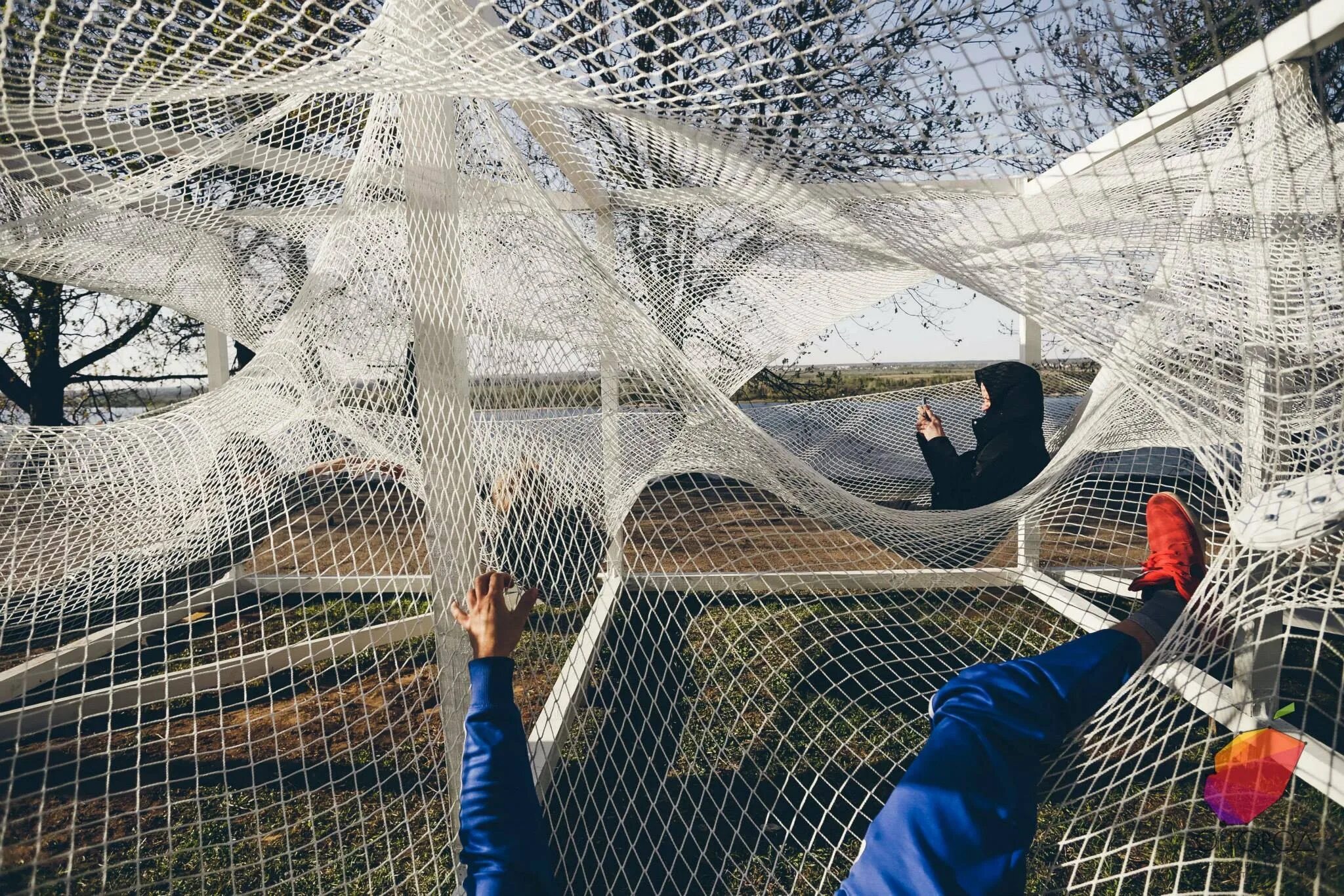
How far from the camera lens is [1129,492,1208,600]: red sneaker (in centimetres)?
154

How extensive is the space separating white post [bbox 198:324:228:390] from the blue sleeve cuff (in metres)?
2.37

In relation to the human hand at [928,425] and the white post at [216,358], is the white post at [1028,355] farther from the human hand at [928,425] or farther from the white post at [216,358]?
the white post at [216,358]

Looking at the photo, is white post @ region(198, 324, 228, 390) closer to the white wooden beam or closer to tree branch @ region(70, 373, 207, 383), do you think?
tree branch @ region(70, 373, 207, 383)

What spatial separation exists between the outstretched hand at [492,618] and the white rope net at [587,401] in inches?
5.0

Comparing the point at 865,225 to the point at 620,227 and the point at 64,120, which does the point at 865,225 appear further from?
the point at 64,120

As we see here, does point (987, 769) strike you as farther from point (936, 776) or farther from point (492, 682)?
point (492, 682)

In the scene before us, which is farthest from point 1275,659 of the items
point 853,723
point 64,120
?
point 64,120

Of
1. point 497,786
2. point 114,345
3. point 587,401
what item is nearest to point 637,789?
point 497,786

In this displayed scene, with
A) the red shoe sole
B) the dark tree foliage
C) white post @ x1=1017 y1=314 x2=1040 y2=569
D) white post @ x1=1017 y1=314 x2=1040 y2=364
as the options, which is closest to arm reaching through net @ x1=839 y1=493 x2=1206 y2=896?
the red shoe sole

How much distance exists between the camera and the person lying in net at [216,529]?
1.38 meters

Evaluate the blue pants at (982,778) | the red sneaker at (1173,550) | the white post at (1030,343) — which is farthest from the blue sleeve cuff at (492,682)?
the white post at (1030,343)

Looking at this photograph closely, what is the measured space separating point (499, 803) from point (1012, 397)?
2.07 metres

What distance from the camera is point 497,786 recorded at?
918 millimetres

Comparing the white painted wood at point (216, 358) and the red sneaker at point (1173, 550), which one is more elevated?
the white painted wood at point (216, 358)
